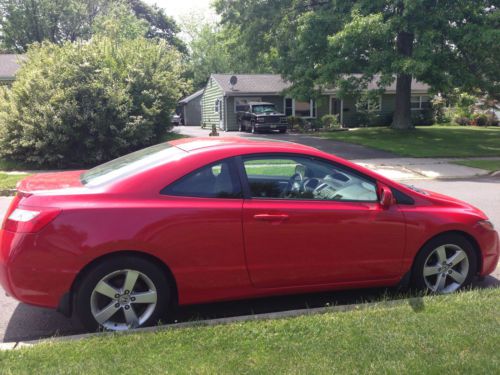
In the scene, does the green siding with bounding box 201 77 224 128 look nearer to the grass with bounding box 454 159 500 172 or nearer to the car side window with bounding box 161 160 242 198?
the grass with bounding box 454 159 500 172

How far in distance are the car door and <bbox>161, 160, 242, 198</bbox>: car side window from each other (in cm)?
12

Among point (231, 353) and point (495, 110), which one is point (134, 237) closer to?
point (231, 353)

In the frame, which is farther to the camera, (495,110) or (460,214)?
(495,110)

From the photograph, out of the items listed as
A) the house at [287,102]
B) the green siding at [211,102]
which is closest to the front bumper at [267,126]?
the house at [287,102]

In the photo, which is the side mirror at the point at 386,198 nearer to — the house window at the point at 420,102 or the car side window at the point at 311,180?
the car side window at the point at 311,180

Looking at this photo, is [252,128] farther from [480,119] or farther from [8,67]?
A: [480,119]

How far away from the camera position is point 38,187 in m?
4.09

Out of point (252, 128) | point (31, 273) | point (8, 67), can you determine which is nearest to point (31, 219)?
point (31, 273)

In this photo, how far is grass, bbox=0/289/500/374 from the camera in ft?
10.1

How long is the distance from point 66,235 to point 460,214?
3432 mm

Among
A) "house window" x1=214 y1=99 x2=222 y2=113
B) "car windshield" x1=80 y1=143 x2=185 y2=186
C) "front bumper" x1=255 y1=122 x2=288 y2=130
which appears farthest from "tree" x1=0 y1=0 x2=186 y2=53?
"car windshield" x1=80 y1=143 x2=185 y2=186

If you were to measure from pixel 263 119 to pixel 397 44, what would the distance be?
31.2 feet

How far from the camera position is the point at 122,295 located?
380 cm

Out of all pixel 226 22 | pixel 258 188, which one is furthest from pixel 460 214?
pixel 226 22
